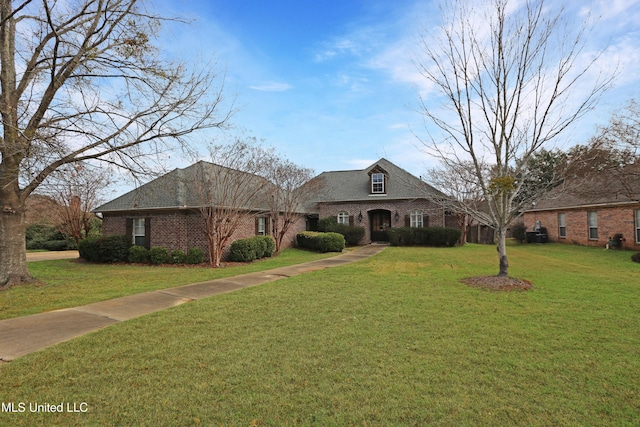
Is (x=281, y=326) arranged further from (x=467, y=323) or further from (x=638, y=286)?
(x=638, y=286)

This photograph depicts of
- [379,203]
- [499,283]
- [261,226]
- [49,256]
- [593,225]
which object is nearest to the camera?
[499,283]

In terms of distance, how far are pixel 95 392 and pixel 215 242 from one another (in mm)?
11167

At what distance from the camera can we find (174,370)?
3.98 meters

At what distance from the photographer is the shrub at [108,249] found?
1612cm

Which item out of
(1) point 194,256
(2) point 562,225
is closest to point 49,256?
(1) point 194,256

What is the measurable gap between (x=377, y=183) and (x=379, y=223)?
10.0ft

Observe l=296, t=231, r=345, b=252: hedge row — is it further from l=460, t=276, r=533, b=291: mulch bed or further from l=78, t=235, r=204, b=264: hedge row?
l=460, t=276, r=533, b=291: mulch bed

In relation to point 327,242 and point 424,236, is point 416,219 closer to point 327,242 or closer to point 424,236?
point 424,236

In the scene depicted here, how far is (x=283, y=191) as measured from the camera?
67.5 ft

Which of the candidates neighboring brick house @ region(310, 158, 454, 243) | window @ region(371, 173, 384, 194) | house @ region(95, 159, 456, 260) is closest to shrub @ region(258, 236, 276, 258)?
house @ region(95, 159, 456, 260)

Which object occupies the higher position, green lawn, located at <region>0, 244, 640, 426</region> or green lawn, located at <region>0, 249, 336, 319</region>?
green lawn, located at <region>0, 249, 336, 319</region>

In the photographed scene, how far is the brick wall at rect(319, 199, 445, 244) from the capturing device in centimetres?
2348

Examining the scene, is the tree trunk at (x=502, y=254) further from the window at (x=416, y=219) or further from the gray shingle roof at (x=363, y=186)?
the window at (x=416, y=219)

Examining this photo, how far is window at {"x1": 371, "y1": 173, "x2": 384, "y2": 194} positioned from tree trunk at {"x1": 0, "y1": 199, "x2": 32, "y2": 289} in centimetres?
1994
